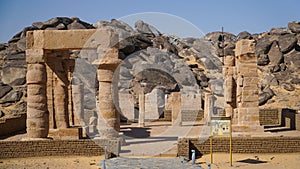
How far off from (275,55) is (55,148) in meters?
37.5

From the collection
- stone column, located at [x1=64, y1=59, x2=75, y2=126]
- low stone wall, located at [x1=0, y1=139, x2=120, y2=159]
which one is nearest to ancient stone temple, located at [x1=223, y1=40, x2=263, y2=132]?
low stone wall, located at [x1=0, y1=139, x2=120, y2=159]

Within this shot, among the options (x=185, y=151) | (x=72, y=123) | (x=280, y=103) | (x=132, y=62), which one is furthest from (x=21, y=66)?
(x=185, y=151)

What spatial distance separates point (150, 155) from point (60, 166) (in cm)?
306

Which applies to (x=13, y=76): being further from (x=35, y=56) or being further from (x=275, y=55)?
(x=275, y=55)

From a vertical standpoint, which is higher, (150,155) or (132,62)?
(132,62)

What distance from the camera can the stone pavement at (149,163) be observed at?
1083 centimetres

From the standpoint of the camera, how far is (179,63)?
143 feet

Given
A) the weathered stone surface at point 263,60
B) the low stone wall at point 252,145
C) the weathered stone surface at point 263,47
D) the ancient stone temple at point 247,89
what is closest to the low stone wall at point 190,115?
the ancient stone temple at point 247,89

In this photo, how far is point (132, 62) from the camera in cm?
3997

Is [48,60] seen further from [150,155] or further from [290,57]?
[290,57]

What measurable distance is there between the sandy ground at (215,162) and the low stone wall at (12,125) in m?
5.54

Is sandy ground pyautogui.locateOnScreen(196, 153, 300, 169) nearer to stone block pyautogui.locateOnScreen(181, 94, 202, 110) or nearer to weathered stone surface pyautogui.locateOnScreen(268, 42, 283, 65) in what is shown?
stone block pyautogui.locateOnScreen(181, 94, 202, 110)

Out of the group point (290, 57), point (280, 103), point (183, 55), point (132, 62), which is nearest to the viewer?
point (280, 103)

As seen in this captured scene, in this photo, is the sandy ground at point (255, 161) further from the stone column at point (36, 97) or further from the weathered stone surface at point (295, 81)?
the weathered stone surface at point (295, 81)
